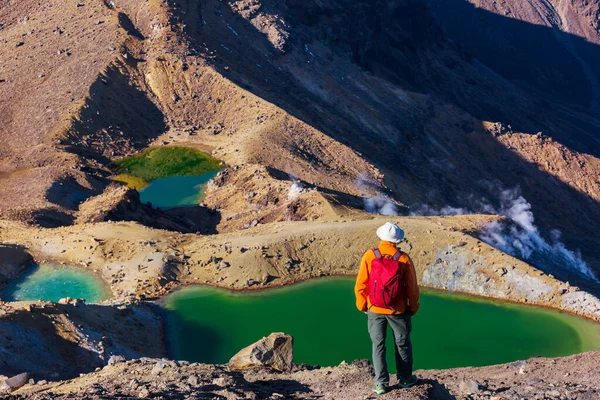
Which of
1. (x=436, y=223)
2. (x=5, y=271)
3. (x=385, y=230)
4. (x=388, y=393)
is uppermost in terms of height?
(x=385, y=230)

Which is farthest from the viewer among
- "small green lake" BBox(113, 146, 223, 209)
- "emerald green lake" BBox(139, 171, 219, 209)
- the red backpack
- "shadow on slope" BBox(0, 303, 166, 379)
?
"small green lake" BBox(113, 146, 223, 209)

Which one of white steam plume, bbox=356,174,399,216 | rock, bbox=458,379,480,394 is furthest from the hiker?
white steam plume, bbox=356,174,399,216

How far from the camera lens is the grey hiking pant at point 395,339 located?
44.0 ft

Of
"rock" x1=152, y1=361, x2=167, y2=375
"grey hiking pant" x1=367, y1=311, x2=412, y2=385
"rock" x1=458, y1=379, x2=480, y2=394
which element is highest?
"grey hiking pant" x1=367, y1=311, x2=412, y2=385

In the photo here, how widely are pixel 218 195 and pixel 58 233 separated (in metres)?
15.2

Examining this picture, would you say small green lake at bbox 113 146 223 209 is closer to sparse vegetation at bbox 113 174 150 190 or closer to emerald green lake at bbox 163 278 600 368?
sparse vegetation at bbox 113 174 150 190

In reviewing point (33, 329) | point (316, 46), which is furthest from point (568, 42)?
point (33, 329)

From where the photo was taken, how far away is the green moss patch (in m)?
56.1

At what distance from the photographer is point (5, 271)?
111ft

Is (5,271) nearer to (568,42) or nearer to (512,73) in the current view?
(512,73)

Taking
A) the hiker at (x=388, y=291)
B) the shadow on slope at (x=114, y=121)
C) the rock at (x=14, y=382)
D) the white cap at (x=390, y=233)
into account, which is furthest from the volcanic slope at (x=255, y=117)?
the white cap at (x=390, y=233)

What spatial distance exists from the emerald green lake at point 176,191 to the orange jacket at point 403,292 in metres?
38.8

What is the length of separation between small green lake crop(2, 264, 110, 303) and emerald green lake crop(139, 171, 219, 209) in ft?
54.7

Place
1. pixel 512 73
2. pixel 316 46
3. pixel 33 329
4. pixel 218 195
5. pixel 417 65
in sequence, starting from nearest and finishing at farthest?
1. pixel 33 329
2. pixel 218 195
3. pixel 316 46
4. pixel 417 65
5. pixel 512 73
